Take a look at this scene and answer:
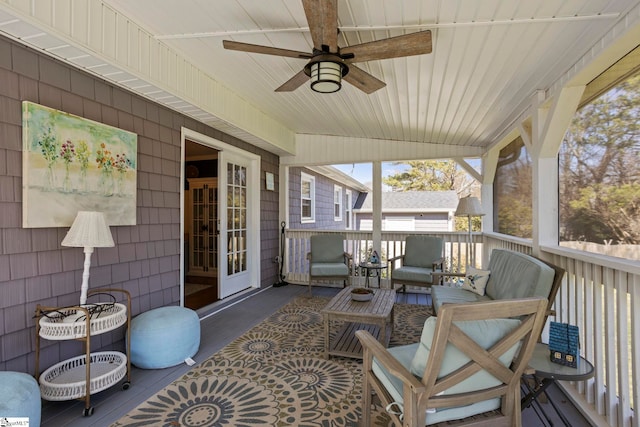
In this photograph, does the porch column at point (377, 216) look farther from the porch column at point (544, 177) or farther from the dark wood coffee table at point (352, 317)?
the porch column at point (544, 177)

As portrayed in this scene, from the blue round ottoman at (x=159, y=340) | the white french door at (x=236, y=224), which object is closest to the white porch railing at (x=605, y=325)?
the blue round ottoman at (x=159, y=340)

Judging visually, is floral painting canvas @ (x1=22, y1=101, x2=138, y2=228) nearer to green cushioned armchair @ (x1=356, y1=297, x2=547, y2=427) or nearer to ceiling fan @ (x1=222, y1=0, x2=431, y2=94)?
ceiling fan @ (x1=222, y1=0, x2=431, y2=94)

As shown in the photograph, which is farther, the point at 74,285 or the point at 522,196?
the point at 522,196

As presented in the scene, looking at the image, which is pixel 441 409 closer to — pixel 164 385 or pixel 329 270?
pixel 164 385

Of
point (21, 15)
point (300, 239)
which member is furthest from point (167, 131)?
point (300, 239)

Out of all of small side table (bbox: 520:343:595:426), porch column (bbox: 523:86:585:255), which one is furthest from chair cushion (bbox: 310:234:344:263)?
small side table (bbox: 520:343:595:426)

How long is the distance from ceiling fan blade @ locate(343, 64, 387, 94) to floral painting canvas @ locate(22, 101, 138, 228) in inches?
85.7

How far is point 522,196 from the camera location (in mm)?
4074

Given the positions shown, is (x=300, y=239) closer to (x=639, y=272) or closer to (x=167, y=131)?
(x=167, y=131)

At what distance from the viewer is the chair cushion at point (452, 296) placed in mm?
3182

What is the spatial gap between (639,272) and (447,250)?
4.03m

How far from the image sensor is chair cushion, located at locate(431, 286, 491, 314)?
125 inches

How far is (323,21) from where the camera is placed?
1.88m

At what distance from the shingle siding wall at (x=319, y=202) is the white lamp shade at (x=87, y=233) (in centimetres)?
445
